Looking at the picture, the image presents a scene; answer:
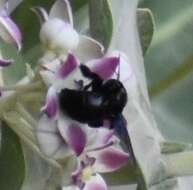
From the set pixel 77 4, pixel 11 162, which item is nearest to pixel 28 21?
pixel 77 4

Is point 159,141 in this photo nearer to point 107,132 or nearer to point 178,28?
point 107,132

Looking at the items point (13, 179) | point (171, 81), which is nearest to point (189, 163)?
point (13, 179)

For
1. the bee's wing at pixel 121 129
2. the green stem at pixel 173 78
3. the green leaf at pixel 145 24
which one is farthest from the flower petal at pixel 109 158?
the green stem at pixel 173 78

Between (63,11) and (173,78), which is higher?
(63,11)

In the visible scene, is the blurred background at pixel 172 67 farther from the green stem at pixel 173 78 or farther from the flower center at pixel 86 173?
the flower center at pixel 86 173

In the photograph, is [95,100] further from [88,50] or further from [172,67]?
[172,67]

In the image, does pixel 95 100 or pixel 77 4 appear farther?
pixel 77 4

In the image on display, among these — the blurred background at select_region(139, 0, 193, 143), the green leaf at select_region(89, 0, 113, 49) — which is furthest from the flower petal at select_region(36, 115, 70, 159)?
the blurred background at select_region(139, 0, 193, 143)
